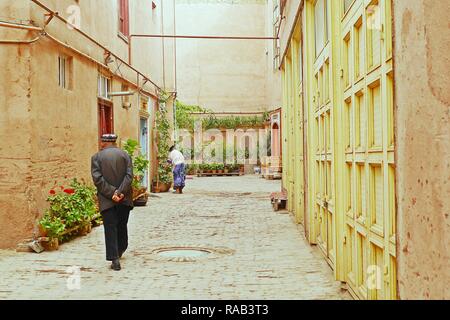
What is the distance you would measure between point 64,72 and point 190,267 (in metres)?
4.78

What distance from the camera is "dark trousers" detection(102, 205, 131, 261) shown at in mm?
7184

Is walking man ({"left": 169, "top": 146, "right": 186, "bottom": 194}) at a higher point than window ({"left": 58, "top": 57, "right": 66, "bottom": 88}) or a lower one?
lower

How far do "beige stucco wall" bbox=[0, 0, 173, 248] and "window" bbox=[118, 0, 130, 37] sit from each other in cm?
364

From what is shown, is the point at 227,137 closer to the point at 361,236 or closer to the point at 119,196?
the point at 119,196

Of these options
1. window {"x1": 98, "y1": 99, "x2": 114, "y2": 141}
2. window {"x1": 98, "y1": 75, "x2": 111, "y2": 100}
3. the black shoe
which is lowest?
the black shoe

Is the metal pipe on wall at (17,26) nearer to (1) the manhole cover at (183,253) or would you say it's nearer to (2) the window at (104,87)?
(1) the manhole cover at (183,253)

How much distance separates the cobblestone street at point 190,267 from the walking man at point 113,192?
0.28m

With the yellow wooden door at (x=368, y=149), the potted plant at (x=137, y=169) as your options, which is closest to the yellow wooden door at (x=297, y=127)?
the potted plant at (x=137, y=169)

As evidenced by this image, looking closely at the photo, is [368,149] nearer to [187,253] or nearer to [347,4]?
[347,4]

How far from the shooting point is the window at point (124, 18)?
51.0 feet

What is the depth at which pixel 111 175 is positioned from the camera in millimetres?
7488

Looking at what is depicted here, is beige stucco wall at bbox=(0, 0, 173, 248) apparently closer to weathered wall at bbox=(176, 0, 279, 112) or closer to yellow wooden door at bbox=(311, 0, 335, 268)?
yellow wooden door at bbox=(311, 0, 335, 268)

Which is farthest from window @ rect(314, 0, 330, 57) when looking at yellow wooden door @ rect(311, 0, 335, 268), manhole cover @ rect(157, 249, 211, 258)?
manhole cover @ rect(157, 249, 211, 258)

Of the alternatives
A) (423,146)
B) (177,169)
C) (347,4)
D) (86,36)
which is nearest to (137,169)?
(177,169)
